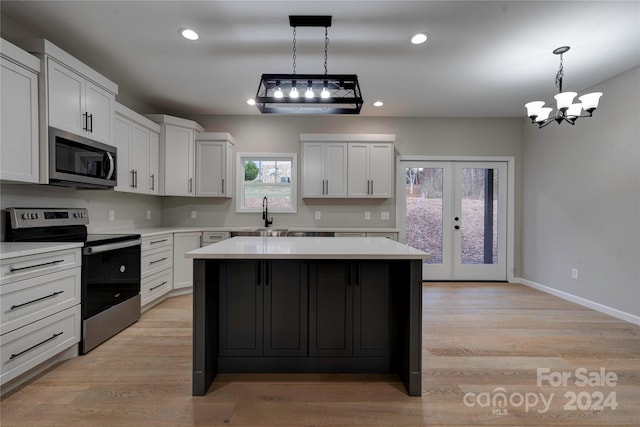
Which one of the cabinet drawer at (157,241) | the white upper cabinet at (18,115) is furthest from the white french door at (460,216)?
the white upper cabinet at (18,115)

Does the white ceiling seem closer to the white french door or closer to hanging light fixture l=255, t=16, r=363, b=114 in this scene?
hanging light fixture l=255, t=16, r=363, b=114

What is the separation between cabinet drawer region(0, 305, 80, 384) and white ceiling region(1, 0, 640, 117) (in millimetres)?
2345

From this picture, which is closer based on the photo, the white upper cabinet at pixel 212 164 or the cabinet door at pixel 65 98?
the cabinet door at pixel 65 98

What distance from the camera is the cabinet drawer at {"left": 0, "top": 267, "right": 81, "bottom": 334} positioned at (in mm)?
1732

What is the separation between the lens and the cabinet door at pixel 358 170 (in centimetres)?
434

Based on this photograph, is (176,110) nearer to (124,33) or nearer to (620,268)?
(124,33)

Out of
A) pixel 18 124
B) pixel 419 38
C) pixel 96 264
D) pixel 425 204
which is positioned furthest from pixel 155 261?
pixel 425 204

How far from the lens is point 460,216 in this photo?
4688mm

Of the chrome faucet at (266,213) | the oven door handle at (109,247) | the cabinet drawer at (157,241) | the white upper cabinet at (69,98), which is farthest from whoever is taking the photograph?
the chrome faucet at (266,213)

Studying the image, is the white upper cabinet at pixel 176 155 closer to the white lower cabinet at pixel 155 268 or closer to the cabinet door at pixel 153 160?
the cabinet door at pixel 153 160

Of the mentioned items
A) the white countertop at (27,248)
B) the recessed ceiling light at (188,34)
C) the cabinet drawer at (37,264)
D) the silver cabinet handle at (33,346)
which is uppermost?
the recessed ceiling light at (188,34)

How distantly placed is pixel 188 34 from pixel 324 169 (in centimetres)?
241

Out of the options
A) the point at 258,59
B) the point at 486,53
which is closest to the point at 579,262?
the point at 486,53

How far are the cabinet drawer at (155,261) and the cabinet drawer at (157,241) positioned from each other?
0.05 metres
